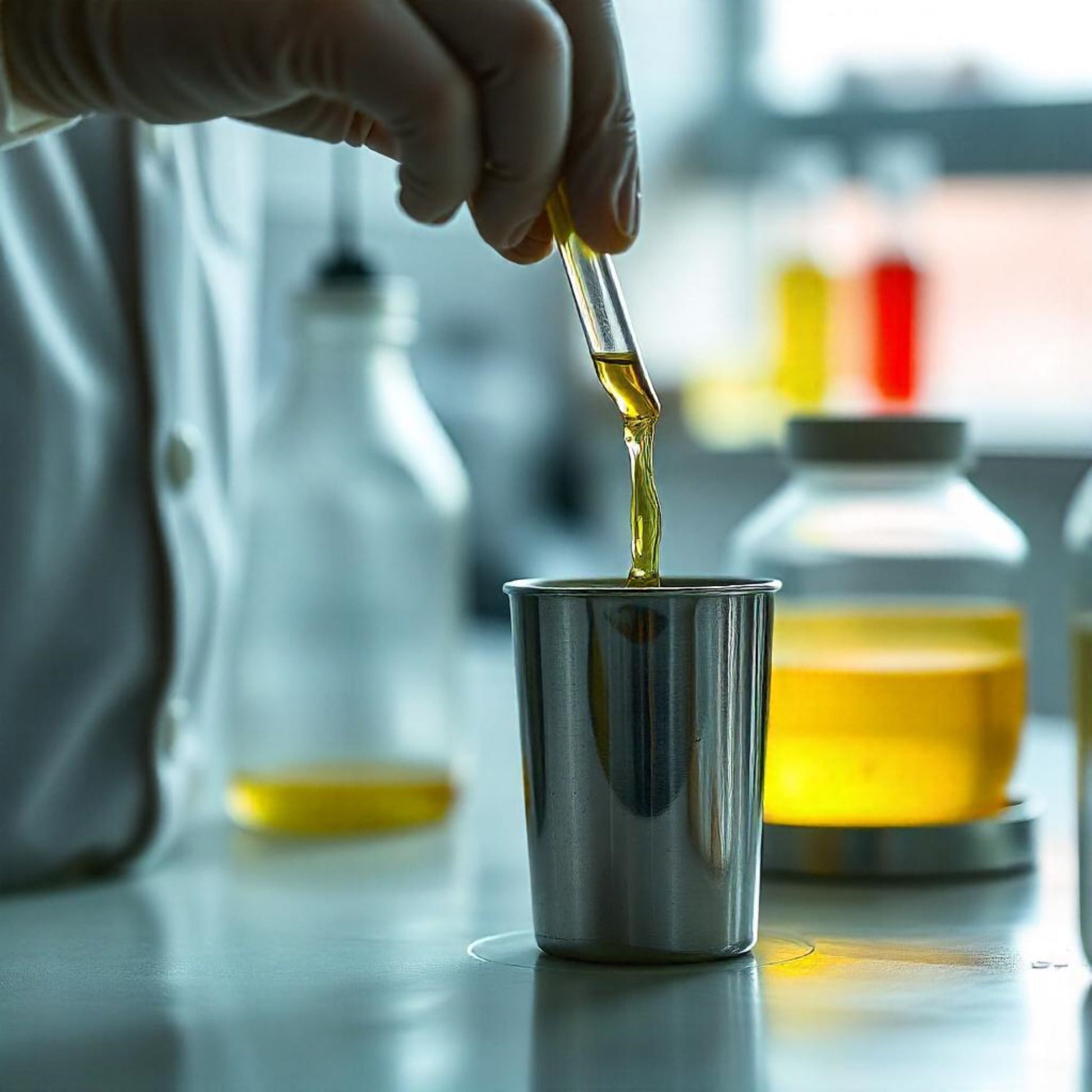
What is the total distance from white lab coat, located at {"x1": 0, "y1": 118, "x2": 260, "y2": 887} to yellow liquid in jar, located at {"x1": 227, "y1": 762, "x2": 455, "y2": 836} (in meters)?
0.06

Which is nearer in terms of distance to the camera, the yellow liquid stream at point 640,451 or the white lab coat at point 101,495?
the yellow liquid stream at point 640,451

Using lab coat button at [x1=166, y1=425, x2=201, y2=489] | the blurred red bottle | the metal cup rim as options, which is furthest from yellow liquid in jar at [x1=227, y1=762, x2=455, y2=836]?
the blurred red bottle

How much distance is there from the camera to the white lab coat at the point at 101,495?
70 centimetres

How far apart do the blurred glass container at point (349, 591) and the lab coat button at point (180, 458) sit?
12 cm

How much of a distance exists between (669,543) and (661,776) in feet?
7.72

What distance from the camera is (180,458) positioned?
0.75 meters

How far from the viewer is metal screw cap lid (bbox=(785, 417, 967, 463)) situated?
28.8 inches

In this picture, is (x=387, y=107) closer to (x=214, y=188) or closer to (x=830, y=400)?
(x=214, y=188)

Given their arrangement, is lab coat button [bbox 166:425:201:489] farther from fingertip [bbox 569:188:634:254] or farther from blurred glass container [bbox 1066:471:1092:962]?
blurred glass container [bbox 1066:471:1092:962]

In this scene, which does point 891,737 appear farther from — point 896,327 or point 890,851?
point 896,327

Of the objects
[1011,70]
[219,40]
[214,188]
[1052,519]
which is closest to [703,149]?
[1011,70]

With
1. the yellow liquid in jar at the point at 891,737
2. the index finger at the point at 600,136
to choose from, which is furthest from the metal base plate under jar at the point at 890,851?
the index finger at the point at 600,136

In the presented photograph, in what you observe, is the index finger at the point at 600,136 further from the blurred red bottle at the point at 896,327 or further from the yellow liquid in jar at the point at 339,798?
the blurred red bottle at the point at 896,327

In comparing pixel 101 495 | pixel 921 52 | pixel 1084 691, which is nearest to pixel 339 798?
pixel 101 495
